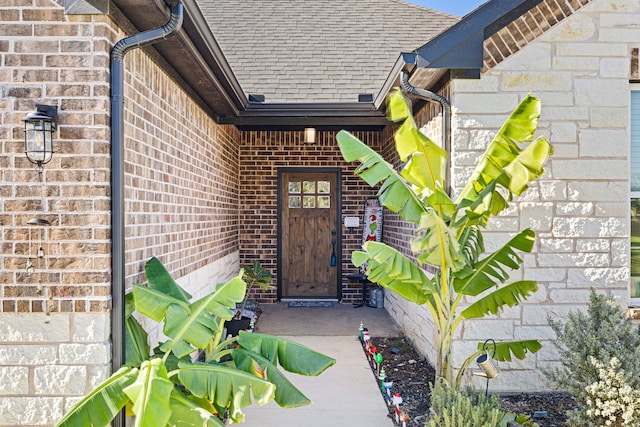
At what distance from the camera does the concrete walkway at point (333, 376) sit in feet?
13.6

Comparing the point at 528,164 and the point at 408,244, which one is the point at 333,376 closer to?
the point at 408,244

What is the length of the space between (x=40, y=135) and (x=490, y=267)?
344 centimetres

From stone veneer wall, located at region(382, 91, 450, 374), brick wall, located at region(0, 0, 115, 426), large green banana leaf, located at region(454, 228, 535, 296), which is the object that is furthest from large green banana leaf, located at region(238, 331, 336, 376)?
stone veneer wall, located at region(382, 91, 450, 374)

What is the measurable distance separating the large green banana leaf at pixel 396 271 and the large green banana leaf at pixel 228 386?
138cm

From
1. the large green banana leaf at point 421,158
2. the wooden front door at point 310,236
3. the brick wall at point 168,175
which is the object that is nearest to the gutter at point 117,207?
the brick wall at point 168,175

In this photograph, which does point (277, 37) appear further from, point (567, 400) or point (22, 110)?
point (567, 400)

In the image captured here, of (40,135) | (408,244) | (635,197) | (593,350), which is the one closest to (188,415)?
(40,135)

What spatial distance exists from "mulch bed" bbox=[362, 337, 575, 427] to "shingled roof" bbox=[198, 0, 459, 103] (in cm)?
401

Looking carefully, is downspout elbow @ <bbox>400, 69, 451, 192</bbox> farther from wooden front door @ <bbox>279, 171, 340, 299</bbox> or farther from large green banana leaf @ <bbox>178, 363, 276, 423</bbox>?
wooden front door @ <bbox>279, 171, 340, 299</bbox>

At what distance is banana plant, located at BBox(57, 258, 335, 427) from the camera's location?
8.35ft

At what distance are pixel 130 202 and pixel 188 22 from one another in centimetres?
144

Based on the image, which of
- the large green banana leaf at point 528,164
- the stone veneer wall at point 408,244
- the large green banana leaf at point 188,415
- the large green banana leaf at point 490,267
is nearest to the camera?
the large green banana leaf at point 188,415

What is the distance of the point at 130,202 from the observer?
3428 mm

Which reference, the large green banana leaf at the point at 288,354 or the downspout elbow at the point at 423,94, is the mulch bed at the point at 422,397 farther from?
the downspout elbow at the point at 423,94
